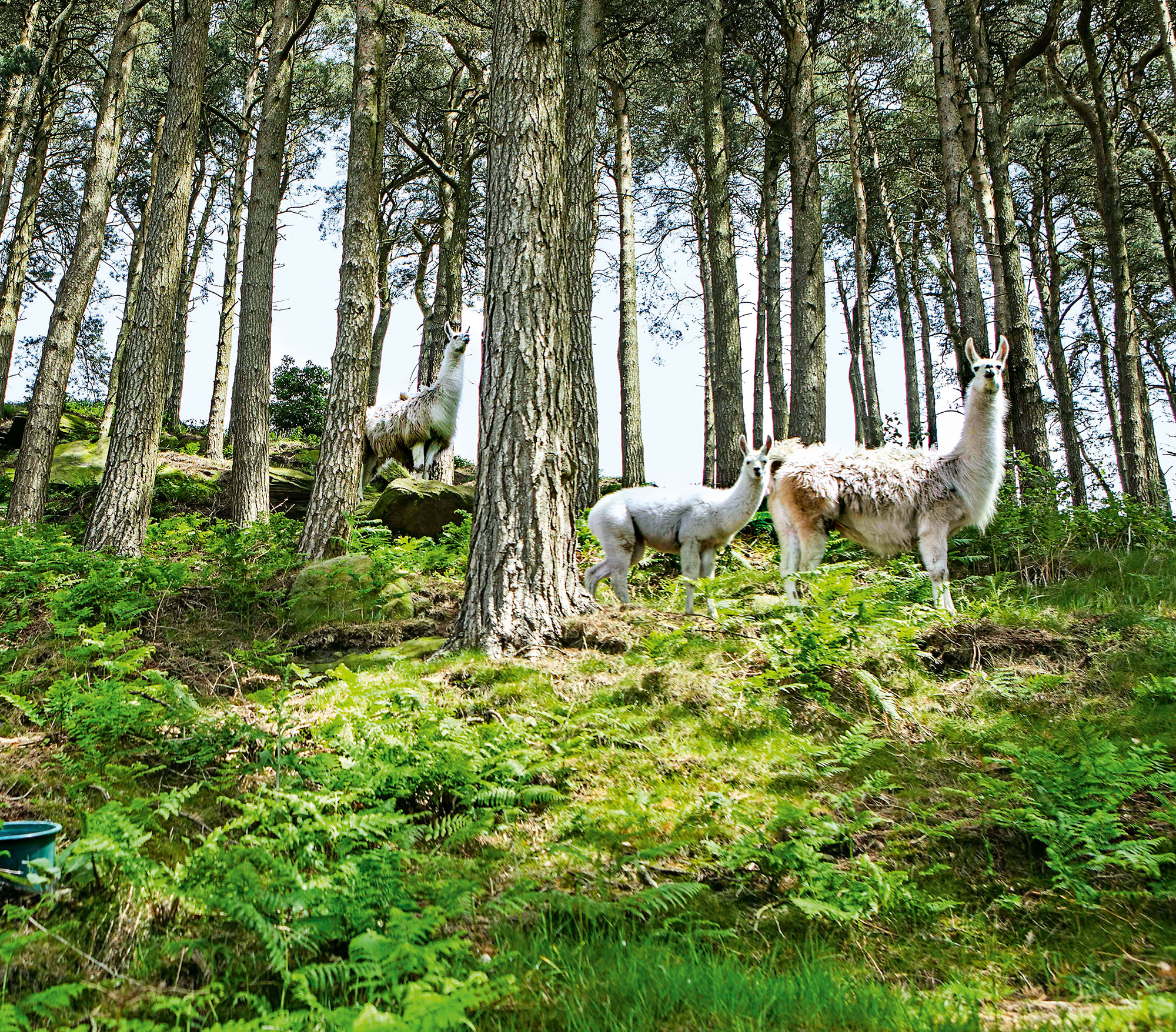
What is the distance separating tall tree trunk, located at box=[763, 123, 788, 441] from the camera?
72.9 ft

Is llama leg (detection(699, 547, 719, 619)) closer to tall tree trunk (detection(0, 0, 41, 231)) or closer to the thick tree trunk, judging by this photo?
the thick tree trunk

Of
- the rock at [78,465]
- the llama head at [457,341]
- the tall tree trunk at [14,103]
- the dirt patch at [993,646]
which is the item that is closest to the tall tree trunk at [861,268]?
the llama head at [457,341]

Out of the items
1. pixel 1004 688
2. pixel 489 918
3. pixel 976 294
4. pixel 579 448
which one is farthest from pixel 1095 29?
pixel 489 918

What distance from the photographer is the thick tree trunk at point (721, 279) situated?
13.4 metres

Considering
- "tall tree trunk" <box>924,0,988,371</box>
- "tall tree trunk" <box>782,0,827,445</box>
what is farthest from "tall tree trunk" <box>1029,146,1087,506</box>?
"tall tree trunk" <box>924,0,988,371</box>

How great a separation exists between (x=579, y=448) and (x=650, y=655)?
18.0 ft

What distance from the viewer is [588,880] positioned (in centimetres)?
346

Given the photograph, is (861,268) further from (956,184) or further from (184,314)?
(184,314)

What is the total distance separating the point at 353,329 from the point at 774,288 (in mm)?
16543

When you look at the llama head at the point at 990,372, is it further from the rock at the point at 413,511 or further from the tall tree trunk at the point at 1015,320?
the rock at the point at 413,511

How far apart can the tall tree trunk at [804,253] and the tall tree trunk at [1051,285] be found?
822 cm

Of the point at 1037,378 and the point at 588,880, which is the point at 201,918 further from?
the point at 1037,378

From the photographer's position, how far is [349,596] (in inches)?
313

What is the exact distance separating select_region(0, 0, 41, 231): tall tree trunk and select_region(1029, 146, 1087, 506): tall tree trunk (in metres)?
22.7
